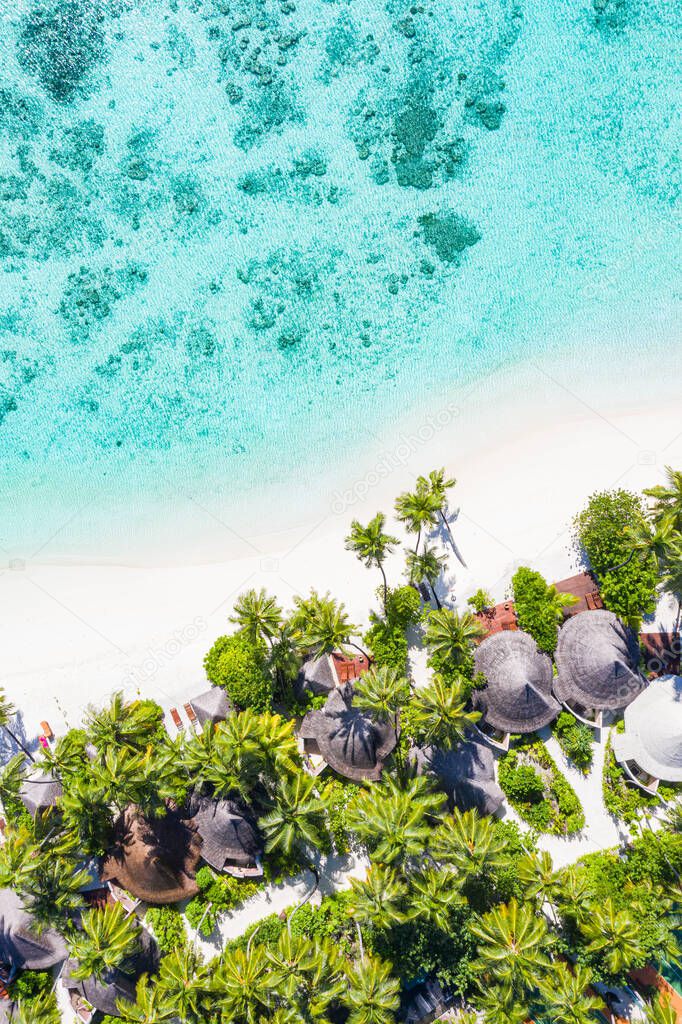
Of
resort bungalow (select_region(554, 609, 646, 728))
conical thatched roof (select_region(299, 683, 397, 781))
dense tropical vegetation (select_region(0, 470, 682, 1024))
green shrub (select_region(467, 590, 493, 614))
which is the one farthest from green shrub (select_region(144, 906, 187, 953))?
resort bungalow (select_region(554, 609, 646, 728))

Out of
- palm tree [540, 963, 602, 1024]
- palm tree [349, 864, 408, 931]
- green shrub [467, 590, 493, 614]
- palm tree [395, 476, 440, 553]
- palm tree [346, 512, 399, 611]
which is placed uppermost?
palm tree [395, 476, 440, 553]

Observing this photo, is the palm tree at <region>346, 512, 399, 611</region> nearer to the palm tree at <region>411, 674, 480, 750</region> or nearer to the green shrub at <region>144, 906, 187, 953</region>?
the palm tree at <region>411, 674, 480, 750</region>

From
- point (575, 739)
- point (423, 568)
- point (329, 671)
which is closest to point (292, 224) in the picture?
point (423, 568)

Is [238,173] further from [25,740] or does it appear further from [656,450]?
[25,740]

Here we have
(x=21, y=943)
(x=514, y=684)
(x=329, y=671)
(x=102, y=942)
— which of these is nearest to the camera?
(x=102, y=942)

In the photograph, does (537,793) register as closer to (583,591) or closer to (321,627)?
(583,591)

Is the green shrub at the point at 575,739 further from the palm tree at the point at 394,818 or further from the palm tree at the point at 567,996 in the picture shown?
the palm tree at the point at 567,996
